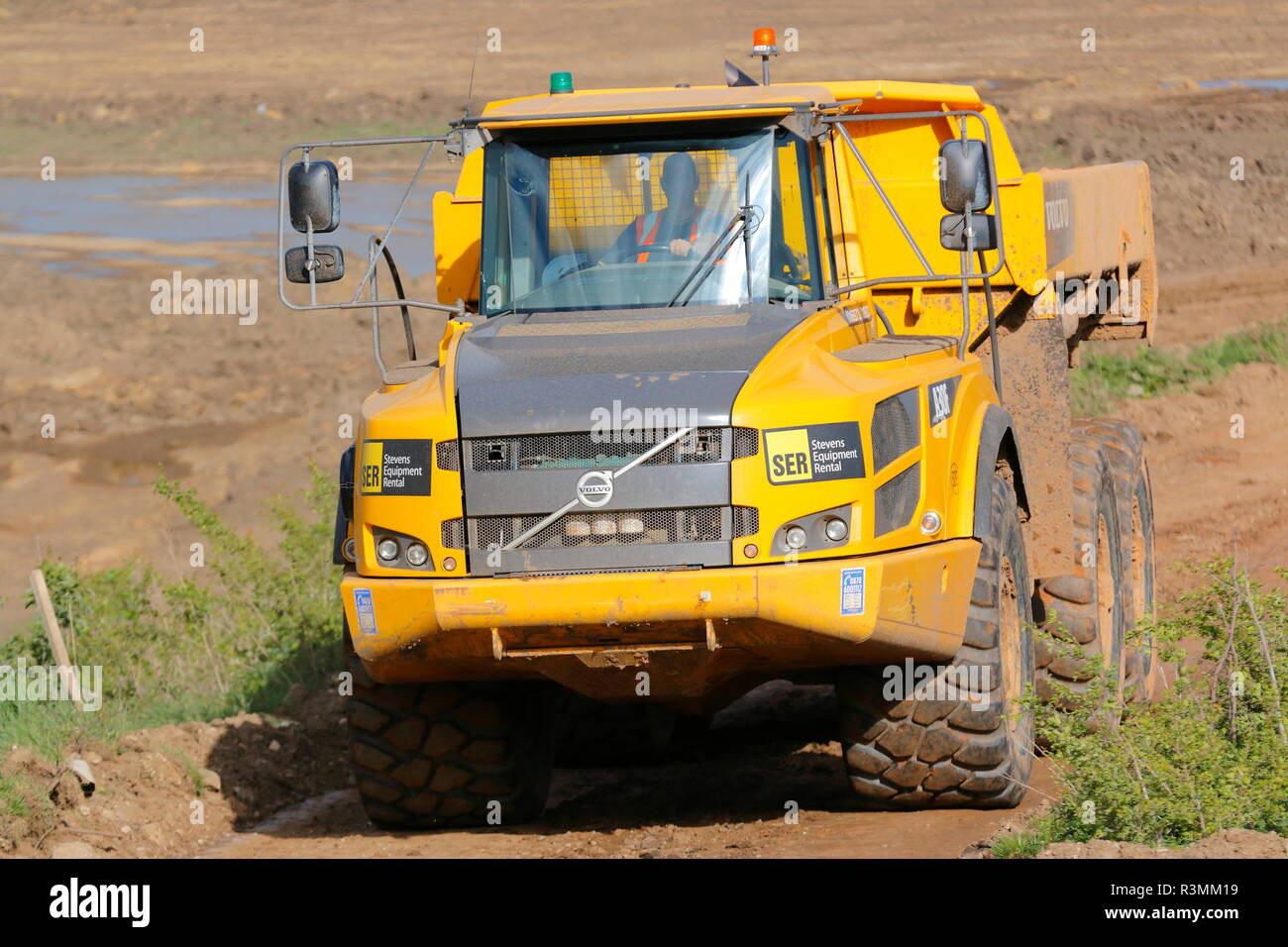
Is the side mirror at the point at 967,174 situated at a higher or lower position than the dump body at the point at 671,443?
higher

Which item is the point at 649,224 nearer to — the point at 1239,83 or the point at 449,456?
the point at 449,456

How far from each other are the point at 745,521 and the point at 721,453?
0.80 ft

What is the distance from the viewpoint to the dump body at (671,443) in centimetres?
660

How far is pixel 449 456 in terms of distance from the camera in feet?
22.1

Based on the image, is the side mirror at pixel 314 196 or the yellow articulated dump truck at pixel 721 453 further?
the side mirror at pixel 314 196

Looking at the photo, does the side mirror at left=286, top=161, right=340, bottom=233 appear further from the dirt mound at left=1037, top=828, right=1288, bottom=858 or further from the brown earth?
the dirt mound at left=1037, top=828, right=1288, bottom=858

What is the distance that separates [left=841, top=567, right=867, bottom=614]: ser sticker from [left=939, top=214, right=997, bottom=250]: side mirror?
146 cm

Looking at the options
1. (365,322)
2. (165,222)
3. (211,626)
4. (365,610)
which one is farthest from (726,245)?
(165,222)

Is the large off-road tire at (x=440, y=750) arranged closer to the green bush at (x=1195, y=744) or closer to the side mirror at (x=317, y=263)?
the side mirror at (x=317, y=263)

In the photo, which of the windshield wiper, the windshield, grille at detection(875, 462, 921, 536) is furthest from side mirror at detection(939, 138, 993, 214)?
grille at detection(875, 462, 921, 536)

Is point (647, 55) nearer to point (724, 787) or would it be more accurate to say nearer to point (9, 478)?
point (9, 478)

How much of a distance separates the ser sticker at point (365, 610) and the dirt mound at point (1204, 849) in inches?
94.1

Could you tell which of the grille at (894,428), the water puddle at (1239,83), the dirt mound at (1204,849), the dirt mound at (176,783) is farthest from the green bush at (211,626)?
the water puddle at (1239,83)

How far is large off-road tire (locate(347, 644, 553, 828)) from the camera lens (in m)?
7.68
